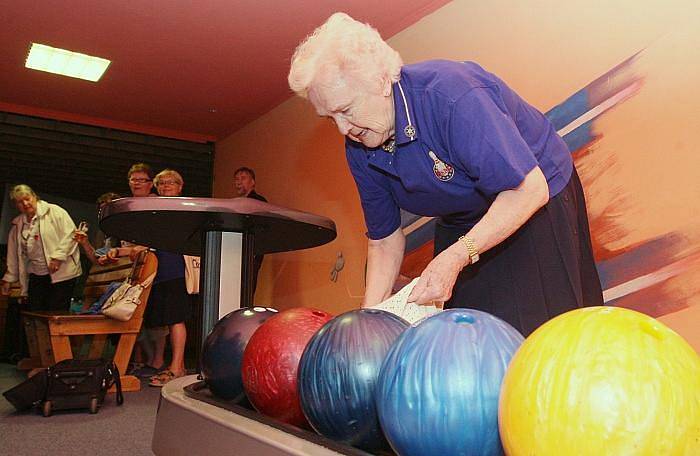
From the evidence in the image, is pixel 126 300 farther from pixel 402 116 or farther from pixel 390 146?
pixel 402 116

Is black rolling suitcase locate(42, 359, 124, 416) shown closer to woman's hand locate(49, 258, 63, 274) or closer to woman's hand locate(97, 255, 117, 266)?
woman's hand locate(97, 255, 117, 266)

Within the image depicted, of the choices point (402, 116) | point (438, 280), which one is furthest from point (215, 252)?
point (438, 280)

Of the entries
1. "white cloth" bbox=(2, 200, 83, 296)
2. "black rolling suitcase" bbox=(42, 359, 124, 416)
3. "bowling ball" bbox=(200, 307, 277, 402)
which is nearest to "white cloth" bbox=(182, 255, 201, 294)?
"black rolling suitcase" bbox=(42, 359, 124, 416)

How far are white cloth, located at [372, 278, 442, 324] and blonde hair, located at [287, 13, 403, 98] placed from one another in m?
0.47

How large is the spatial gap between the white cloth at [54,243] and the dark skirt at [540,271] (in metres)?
4.47

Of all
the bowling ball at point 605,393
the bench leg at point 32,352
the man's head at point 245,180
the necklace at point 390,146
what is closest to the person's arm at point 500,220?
the necklace at point 390,146

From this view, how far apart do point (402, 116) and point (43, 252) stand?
15.2 ft

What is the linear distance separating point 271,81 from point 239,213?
4.12m

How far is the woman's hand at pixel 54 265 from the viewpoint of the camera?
5246 mm

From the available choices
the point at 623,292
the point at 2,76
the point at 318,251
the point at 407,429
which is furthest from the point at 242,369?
the point at 2,76

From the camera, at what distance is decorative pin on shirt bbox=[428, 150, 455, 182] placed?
1.48m

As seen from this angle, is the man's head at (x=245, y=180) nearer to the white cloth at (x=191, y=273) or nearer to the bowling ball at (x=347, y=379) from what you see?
the white cloth at (x=191, y=273)

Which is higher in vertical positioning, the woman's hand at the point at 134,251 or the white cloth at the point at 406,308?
the woman's hand at the point at 134,251

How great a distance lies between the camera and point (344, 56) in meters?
1.38
